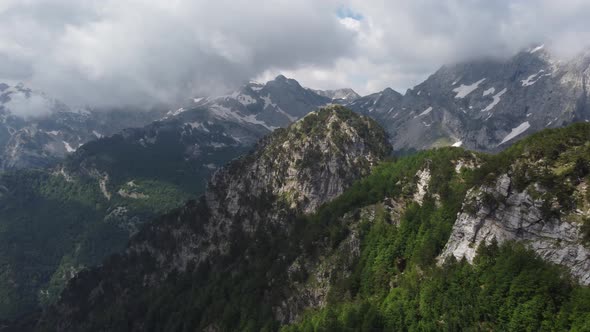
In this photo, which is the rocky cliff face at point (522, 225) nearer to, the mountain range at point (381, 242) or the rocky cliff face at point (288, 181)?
the mountain range at point (381, 242)

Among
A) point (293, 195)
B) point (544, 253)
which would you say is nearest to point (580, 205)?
point (544, 253)

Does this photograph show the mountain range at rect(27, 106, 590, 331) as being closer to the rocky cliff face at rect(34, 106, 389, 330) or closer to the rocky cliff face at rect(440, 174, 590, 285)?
the rocky cliff face at rect(440, 174, 590, 285)

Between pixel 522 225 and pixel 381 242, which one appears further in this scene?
pixel 381 242

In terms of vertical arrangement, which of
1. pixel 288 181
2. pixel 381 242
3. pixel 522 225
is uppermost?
pixel 288 181

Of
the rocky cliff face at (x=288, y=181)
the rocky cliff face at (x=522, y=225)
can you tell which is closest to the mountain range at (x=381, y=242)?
the rocky cliff face at (x=522, y=225)

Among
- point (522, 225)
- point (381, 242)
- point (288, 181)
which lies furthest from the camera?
point (288, 181)

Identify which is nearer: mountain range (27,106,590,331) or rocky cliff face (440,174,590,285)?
rocky cliff face (440,174,590,285)

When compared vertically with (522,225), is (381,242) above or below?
below

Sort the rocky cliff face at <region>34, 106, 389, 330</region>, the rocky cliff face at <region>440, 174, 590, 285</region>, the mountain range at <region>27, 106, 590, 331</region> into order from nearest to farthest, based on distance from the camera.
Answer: the rocky cliff face at <region>440, 174, 590, 285</region> < the mountain range at <region>27, 106, 590, 331</region> < the rocky cliff face at <region>34, 106, 389, 330</region>

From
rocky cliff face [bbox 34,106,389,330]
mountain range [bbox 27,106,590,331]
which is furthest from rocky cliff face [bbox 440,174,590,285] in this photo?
rocky cliff face [bbox 34,106,389,330]

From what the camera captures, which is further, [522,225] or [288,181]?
[288,181]

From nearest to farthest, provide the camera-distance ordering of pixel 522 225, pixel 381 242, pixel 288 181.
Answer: pixel 522 225 < pixel 381 242 < pixel 288 181

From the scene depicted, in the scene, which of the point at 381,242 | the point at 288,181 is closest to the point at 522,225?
the point at 381,242

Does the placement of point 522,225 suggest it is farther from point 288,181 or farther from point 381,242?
point 288,181
